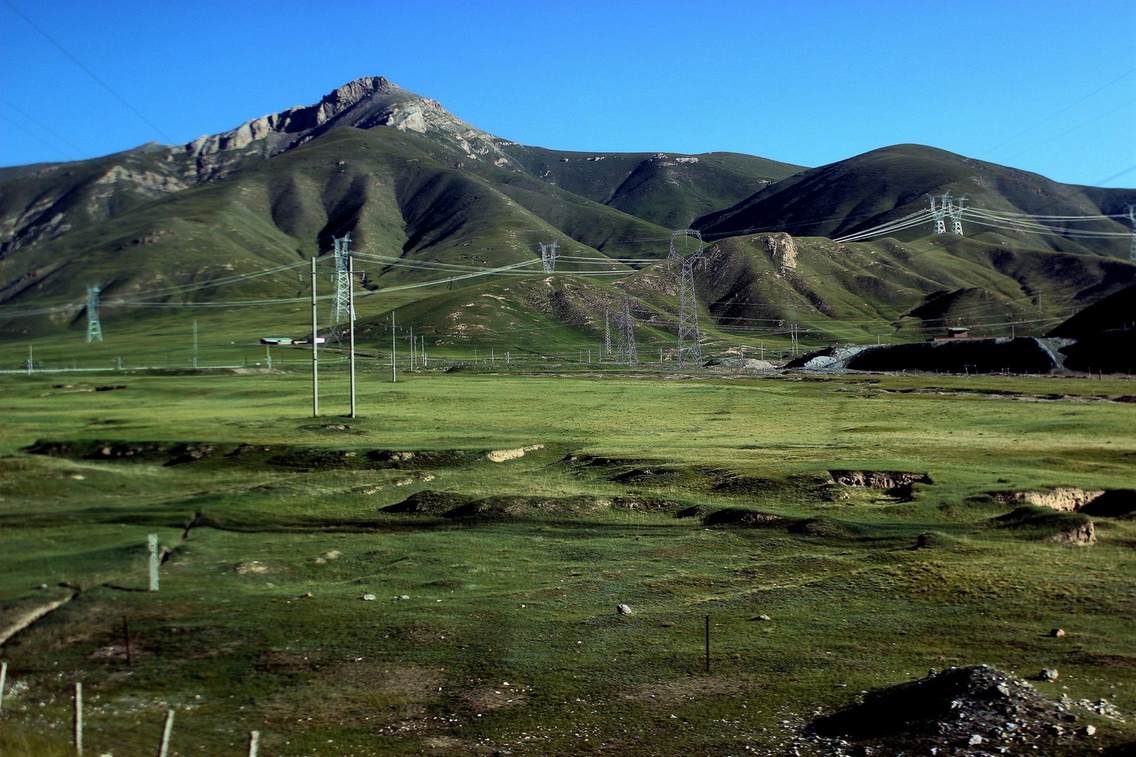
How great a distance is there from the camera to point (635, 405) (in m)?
102

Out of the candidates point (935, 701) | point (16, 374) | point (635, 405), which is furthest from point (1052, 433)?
point (16, 374)

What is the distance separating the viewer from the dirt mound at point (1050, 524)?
37938mm

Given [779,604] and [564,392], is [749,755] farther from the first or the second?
[564,392]

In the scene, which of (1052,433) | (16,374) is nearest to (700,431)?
(1052,433)

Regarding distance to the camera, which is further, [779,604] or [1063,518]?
[1063,518]

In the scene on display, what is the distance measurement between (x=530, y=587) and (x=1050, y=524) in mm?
20334

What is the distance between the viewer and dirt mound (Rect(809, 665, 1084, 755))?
1941 centimetres

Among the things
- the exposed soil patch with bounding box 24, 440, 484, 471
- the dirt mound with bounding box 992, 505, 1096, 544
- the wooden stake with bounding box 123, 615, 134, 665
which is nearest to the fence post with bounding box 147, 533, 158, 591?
the wooden stake with bounding box 123, 615, 134, 665

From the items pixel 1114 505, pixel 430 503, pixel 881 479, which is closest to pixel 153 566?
pixel 430 503

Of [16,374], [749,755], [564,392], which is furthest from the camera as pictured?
[16,374]

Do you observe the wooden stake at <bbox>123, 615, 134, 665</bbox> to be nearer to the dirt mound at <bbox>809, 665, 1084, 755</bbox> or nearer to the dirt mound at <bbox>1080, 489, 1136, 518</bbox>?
the dirt mound at <bbox>809, 665, 1084, 755</bbox>

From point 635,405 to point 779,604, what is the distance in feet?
233

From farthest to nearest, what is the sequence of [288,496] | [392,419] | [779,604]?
[392,419], [288,496], [779,604]

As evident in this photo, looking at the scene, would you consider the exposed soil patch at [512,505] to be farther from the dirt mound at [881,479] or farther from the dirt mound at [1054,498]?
the dirt mound at [1054,498]
